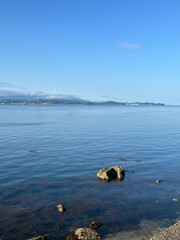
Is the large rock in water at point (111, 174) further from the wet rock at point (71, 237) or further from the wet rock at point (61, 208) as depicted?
the wet rock at point (71, 237)

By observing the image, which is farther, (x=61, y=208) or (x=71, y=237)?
(x=61, y=208)

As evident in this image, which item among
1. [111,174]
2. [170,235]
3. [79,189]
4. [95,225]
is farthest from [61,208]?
[111,174]

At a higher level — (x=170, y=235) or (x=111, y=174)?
(x=170, y=235)

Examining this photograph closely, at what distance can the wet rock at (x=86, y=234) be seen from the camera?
25516 mm

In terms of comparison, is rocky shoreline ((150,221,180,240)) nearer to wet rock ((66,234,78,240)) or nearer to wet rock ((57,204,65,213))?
wet rock ((66,234,78,240))

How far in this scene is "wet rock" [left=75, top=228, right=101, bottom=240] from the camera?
83.7ft

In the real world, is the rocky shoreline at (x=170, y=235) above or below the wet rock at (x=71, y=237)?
above

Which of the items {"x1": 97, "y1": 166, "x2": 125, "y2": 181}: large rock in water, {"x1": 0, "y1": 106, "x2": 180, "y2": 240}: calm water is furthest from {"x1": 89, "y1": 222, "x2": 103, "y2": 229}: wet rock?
{"x1": 97, "y1": 166, "x2": 125, "y2": 181}: large rock in water

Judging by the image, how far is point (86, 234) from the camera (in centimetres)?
2573

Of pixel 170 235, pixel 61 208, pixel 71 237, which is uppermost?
pixel 170 235

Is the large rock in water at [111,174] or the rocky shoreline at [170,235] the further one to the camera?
the large rock in water at [111,174]

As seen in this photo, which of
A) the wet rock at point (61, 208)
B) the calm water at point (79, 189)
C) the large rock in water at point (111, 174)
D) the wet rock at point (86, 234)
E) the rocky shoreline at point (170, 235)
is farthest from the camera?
the large rock in water at point (111, 174)

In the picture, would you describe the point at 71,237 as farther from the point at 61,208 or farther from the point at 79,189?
the point at 79,189

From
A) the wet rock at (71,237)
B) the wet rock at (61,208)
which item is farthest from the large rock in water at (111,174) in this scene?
the wet rock at (71,237)
